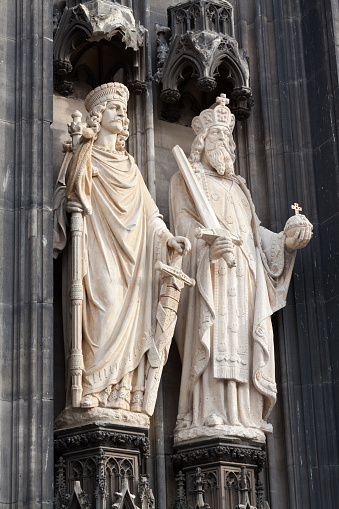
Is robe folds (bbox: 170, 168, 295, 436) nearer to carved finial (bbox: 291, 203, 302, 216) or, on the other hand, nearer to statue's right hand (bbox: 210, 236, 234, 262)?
statue's right hand (bbox: 210, 236, 234, 262)

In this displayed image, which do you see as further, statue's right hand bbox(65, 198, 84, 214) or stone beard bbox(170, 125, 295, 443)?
stone beard bbox(170, 125, 295, 443)

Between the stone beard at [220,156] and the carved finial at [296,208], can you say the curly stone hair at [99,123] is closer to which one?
the stone beard at [220,156]

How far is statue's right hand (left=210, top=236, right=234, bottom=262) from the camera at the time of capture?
12070mm

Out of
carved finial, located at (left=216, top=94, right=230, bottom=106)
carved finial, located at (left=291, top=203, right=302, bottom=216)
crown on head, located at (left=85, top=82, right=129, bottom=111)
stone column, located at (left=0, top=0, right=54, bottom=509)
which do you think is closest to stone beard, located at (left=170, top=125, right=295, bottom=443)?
carved finial, located at (left=291, top=203, right=302, bottom=216)

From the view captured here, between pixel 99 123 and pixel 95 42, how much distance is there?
104cm

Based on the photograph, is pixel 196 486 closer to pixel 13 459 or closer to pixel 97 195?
pixel 13 459

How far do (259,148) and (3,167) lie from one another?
3645mm

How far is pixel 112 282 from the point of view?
38.0 feet

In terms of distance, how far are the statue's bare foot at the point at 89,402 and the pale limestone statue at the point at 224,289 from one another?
112cm

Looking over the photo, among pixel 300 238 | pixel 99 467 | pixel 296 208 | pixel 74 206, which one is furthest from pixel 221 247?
pixel 99 467

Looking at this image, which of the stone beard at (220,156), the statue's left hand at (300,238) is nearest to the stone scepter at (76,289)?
the stone beard at (220,156)

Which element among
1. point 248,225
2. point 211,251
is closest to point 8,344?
point 211,251

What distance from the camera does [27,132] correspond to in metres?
11.4

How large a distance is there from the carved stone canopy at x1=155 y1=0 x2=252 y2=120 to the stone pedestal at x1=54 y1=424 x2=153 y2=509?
12.9 feet
